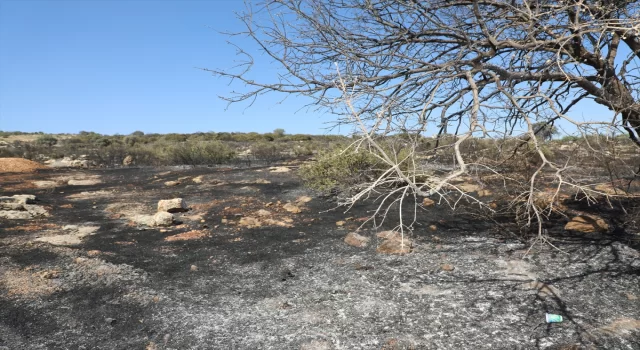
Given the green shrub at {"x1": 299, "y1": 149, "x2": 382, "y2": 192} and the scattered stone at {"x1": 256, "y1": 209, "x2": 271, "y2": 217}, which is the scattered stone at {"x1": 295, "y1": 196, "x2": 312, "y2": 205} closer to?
the green shrub at {"x1": 299, "y1": 149, "x2": 382, "y2": 192}

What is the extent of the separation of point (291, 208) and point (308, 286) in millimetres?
3393

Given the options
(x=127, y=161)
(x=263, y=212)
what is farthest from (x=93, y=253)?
(x=127, y=161)

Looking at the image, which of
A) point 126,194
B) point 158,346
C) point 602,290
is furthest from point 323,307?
point 126,194

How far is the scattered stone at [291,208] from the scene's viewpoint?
293 inches

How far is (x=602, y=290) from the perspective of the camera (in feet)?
13.3

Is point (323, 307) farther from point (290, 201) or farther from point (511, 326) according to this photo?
point (290, 201)

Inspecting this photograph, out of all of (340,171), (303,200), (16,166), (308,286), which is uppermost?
(340,171)

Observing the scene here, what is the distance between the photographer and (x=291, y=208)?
25.0ft

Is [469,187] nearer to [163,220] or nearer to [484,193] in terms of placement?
[484,193]

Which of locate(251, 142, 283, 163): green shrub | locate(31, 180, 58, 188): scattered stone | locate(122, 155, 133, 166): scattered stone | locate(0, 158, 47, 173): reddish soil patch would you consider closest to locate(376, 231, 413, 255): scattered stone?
locate(31, 180, 58, 188): scattered stone

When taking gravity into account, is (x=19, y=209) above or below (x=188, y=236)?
above

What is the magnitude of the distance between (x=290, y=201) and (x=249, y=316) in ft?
15.4

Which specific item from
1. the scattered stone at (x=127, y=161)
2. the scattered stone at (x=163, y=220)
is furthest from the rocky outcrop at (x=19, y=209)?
the scattered stone at (x=127, y=161)

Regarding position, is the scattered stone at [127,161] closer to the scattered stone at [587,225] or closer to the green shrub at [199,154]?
the green shrub at [199,154]
